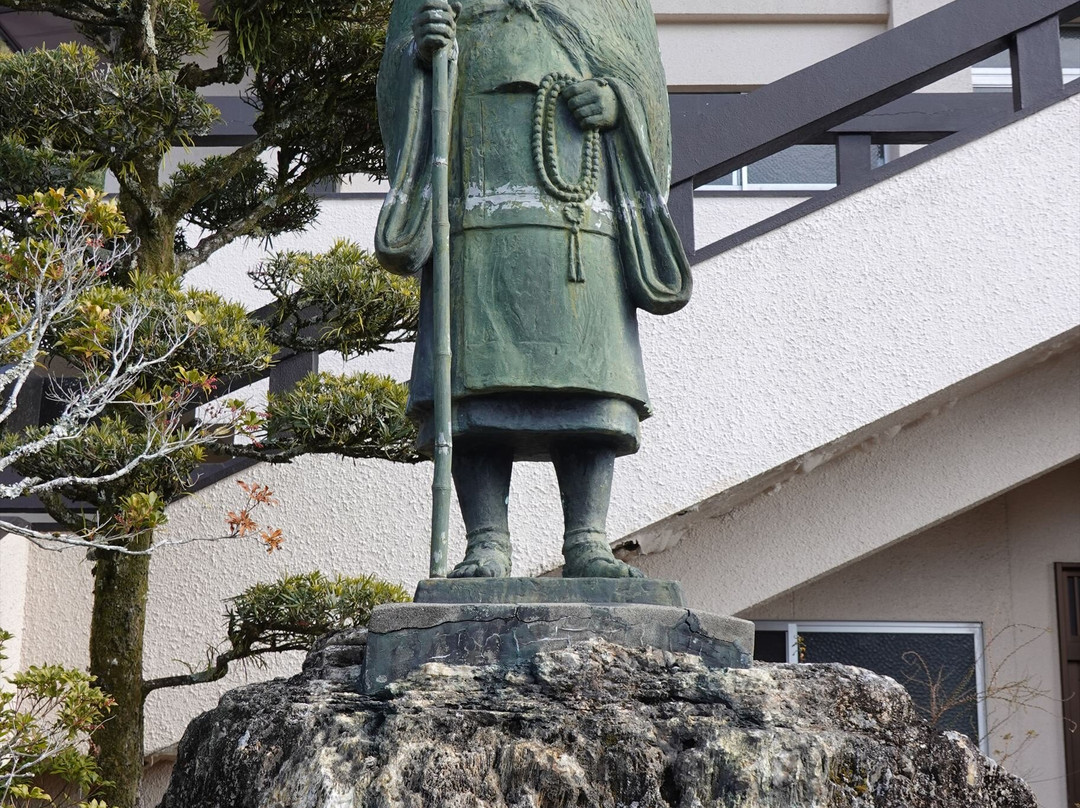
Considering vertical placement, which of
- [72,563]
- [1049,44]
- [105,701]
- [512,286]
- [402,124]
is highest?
[1049,44]

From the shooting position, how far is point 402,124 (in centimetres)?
372

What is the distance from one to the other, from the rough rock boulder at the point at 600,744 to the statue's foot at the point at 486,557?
0.47 metres

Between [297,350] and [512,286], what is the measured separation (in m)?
1.94

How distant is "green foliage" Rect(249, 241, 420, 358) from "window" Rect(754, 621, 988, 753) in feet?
8.57

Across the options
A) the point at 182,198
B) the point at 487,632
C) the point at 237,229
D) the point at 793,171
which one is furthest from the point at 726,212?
the point at 487,632

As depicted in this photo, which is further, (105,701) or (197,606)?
(197,606)

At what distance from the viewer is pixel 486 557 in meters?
3.53

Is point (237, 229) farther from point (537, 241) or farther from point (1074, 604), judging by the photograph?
point (1074, 604)

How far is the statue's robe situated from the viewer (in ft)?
11.6

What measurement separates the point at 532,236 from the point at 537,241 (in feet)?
0.06

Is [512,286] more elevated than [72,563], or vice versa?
[512,286]

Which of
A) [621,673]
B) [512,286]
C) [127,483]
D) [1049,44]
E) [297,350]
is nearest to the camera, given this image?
[621,673]

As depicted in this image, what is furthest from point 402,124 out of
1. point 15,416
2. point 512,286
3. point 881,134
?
point 15,416

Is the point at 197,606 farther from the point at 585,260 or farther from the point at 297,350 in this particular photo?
the point at 585,260
